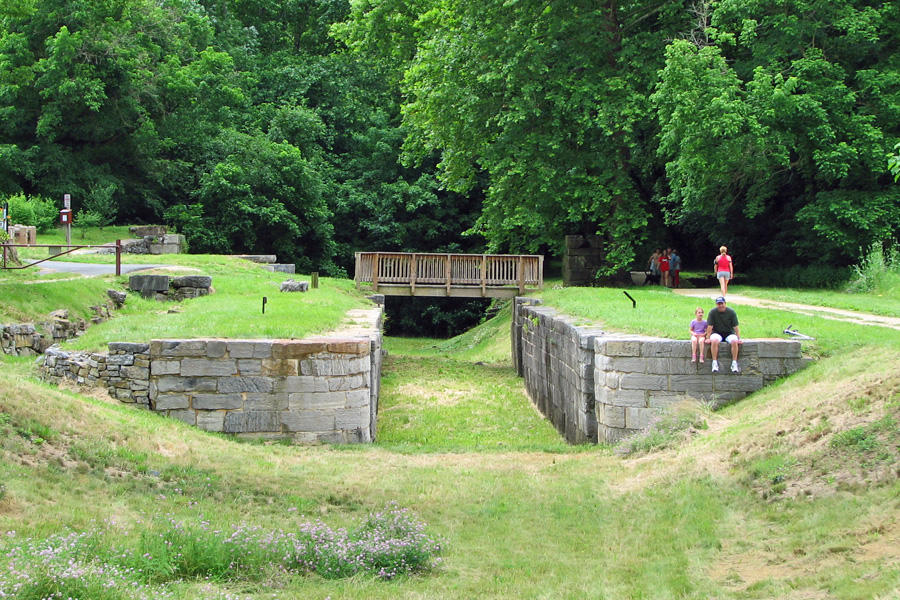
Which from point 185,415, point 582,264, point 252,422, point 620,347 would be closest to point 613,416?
point 620,347

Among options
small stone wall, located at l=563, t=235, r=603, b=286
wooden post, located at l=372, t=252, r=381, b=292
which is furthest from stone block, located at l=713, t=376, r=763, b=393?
small stone wall, located at l=563, t=235, r=603, b=286

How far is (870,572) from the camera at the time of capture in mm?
6496

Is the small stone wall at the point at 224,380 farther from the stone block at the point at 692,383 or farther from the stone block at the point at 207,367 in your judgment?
the stone block at the point at 692,383

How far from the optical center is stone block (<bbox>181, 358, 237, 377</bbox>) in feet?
39.8

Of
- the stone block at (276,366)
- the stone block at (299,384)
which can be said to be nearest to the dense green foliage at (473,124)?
the stone block at (276,366)

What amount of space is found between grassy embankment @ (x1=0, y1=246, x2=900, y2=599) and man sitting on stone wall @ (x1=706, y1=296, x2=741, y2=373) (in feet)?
2.44

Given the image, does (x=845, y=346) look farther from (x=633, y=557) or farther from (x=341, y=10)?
(x=341, y=10)

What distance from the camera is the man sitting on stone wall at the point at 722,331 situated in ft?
42.2

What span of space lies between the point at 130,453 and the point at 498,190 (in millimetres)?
19492

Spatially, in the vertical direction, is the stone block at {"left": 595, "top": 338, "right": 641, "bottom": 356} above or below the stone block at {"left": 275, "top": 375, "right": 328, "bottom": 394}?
above

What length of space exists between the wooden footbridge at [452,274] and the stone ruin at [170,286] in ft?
21.7

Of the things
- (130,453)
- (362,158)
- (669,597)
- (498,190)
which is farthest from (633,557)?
(362,158)

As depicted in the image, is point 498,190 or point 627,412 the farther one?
point 498,190

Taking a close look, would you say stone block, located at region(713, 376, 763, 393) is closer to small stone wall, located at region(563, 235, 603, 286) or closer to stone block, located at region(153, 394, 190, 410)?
stone block, located at region(153, 394, 190, 410)
